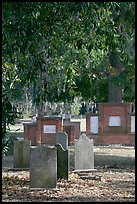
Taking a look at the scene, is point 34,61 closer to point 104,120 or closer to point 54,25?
point 54,25

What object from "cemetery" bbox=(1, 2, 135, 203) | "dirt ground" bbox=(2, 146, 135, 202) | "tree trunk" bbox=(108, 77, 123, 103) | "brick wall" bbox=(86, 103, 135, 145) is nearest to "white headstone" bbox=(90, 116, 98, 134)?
"brick wall" bbox=(86, 103, 135, 145)

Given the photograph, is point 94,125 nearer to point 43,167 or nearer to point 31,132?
point 31,132

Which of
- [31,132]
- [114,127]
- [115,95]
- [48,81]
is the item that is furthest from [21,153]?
[115,95]

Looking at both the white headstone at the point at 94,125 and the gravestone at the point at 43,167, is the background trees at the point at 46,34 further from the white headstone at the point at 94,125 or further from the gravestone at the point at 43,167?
the white headstone at the point at 94,125

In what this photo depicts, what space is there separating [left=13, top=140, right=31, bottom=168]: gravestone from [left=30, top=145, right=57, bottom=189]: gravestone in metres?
3.89

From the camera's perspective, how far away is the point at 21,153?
15.3m

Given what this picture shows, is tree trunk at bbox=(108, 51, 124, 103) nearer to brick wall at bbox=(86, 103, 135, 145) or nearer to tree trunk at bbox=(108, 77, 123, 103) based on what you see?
tree trunk at bbox=(108, 77, 123, 103)

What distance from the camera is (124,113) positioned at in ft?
89.7

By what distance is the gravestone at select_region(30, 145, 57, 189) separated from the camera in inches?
436

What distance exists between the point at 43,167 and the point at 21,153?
426cm

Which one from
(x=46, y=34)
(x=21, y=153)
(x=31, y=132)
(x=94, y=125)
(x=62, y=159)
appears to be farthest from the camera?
(x=31, y=132)

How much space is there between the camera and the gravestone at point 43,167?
11070 millimetres

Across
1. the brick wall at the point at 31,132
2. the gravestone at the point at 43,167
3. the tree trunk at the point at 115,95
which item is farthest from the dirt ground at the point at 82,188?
the tree trunk at the point at 115,95

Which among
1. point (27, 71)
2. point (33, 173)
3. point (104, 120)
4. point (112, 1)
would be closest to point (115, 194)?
point (33, 173)
